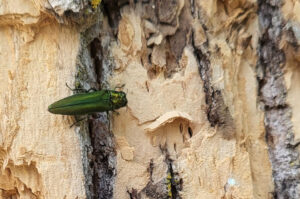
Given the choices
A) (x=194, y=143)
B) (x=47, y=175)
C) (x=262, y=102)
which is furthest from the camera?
(x=262, y=102)

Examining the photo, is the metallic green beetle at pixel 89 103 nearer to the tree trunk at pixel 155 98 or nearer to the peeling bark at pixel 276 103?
the tree trunk at pixel 155 98

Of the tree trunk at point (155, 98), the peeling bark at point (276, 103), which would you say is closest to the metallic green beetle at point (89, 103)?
the tree trunk at point (155, 98)

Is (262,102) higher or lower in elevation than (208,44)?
lower

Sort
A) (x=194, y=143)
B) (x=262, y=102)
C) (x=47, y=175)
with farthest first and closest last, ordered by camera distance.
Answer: (x=262, y=102) < (x=194, y=143) < (x=47, y=175)

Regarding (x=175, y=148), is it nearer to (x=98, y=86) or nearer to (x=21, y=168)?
(x=98, y=86)

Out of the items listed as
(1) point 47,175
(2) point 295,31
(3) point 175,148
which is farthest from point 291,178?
(1) point 47,175

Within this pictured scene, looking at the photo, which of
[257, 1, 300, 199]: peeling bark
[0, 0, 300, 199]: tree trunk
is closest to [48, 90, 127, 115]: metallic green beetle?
[0, 0, 300, 199]: tree trunk

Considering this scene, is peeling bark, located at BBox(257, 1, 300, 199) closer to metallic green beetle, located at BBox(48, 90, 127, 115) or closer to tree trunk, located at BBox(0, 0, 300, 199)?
tree trunk, located at BBox(0, 0, 300, 199)
